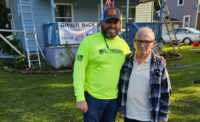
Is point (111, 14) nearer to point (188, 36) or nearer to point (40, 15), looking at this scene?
point (40, 15)

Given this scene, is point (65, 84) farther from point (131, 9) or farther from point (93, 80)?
point (131, 9)

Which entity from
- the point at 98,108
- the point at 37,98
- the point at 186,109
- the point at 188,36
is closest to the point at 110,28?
the point at 98,108

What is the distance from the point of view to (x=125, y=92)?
1.81m

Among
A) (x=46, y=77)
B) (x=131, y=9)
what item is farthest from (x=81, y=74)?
(x=131, y=9)

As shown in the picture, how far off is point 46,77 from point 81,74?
184 inches

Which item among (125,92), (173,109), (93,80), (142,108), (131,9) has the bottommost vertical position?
(173,109)

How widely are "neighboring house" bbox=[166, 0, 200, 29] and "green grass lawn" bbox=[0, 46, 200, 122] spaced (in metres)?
17.8

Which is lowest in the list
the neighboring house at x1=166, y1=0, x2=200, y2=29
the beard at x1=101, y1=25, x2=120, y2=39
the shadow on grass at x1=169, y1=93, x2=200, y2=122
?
the shadow on grass at x1=169, y1=93, x2=200, y2=122

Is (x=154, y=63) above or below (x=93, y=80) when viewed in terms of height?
Result: above

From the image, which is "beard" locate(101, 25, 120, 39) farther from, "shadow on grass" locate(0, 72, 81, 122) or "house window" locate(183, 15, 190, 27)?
"house window" locate(183, 15, 190, 27)

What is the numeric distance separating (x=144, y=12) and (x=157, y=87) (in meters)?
10.8

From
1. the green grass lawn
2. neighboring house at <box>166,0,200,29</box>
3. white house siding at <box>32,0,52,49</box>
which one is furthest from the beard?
neighboring house at <box>166,0,200,29</box>

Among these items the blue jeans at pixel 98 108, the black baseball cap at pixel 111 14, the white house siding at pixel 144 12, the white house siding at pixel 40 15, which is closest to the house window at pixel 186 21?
the white house siding at pixel 144 12

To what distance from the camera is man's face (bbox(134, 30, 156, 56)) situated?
1.64 metres
